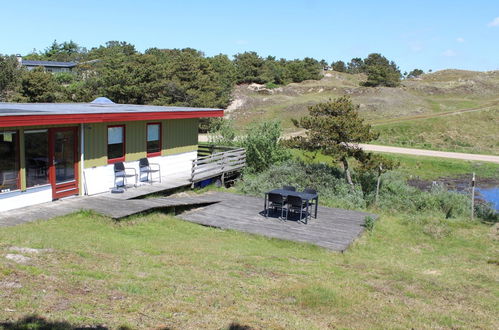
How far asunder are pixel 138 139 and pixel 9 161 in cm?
492

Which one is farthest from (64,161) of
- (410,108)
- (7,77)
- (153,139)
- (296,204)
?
(410,108)

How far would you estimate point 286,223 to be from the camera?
40.9 feet

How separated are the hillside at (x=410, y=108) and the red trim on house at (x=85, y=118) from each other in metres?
27.4

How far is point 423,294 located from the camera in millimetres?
7445

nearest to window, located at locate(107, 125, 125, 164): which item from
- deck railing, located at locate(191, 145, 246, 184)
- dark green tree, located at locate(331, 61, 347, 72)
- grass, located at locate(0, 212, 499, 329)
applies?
deck railing, located at locate(191, 145, 246, 184)

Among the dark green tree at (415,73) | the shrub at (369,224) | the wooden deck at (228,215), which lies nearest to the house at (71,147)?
the wooden deck at (228,215)

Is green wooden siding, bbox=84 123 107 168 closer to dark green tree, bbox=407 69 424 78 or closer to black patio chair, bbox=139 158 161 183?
black patio chair, bbox=139 158 161 183

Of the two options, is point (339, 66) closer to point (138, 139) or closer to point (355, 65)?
point (355, 65)

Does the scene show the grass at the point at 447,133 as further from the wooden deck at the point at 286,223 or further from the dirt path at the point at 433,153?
the wooden deck at the point at 286,223

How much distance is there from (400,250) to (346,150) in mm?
7028

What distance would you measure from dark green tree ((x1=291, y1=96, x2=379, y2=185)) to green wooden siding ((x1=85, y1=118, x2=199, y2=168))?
4.26 metres

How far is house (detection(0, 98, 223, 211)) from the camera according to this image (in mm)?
11156

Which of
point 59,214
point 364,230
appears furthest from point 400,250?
point 59,214

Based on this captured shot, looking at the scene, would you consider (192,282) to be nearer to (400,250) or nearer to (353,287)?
(353,287)
